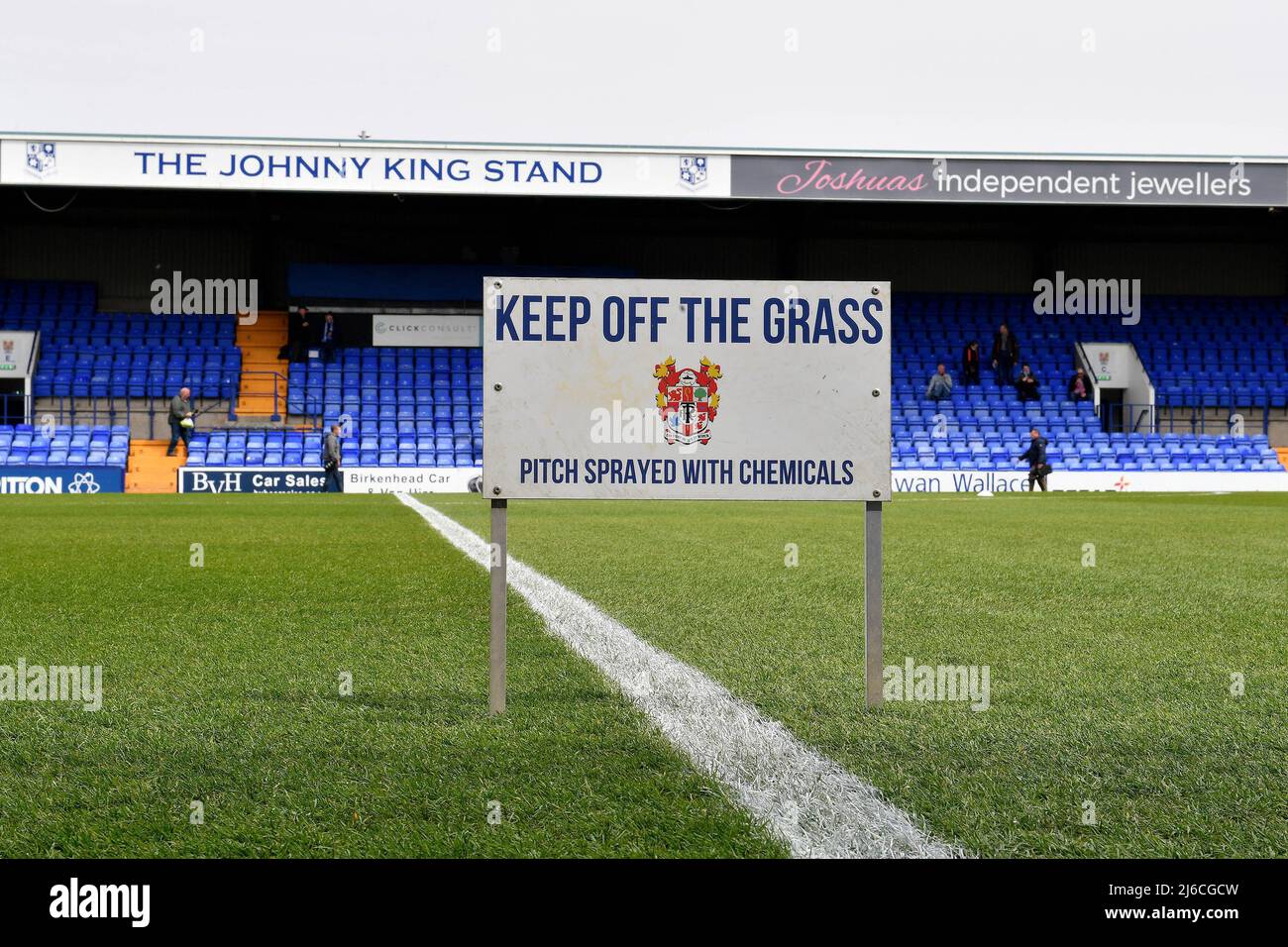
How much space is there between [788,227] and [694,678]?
3037 centimetres

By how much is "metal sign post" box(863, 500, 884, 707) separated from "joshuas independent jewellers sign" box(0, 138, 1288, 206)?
2320cm

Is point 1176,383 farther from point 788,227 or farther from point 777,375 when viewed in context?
point 777,375

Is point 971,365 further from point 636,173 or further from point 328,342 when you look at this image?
point 328,342

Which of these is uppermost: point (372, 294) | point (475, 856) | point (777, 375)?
point (372, 294)

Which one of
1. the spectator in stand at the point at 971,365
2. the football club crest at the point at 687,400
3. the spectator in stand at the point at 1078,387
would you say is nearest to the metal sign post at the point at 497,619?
the football club crest at the point at 687,400

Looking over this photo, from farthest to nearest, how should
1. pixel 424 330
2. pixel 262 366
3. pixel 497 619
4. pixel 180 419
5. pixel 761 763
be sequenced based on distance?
pixel 424 330 < pixel 262 366 < pixel 180 419 < pixel 497 619 < pixel 761 763

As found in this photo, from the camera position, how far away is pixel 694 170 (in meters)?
26.2

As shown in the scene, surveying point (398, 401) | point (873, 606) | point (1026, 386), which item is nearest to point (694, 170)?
point (398, 401)

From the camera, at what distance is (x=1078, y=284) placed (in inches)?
1347

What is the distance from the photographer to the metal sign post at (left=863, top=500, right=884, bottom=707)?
3457 mm

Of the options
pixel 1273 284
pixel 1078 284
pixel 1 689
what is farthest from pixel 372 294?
pixel 1 689

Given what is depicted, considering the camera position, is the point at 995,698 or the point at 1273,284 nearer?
the point at 995,698

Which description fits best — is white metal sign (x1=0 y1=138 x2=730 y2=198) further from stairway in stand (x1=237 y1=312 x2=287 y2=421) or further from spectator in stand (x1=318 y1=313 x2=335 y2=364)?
stairway in stand (x1=237 y1=312 x2=287 y2=421)

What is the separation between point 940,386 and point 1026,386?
234 cm
